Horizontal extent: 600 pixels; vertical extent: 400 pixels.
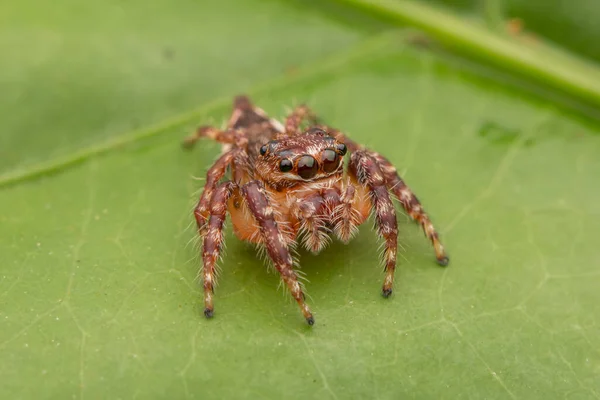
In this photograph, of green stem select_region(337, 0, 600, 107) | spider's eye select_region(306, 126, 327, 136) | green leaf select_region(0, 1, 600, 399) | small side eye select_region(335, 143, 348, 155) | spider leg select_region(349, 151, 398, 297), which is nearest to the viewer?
green leaf select_region(0, 1, 600, 399)

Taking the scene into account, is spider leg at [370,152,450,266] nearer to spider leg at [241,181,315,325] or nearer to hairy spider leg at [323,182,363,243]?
hairy spider leg at [323,182,363,243]

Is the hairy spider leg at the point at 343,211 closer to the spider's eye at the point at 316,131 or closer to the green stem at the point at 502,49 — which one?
the spider's eye at the point at 316,131

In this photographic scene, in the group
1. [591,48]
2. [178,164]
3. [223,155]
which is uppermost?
[591,48]

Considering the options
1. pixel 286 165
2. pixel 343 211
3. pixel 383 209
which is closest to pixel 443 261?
pixel 383 209

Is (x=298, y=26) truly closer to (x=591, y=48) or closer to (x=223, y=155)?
(x=223, y=155)

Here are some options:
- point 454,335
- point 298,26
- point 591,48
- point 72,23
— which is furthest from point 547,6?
point 72,23

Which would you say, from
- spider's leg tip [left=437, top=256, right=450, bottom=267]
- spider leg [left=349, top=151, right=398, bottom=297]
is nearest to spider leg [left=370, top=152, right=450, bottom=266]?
spider's leg tip [left=437, top=256, right=450, bottom=267]

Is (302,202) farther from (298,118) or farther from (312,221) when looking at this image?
(298,118)

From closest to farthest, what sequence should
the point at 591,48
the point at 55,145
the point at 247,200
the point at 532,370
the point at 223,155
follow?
the point at 532,370, the point at 247,200, the point at 223,155, the point at 55,145, the point at 591,48

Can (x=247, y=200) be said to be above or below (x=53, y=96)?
above
